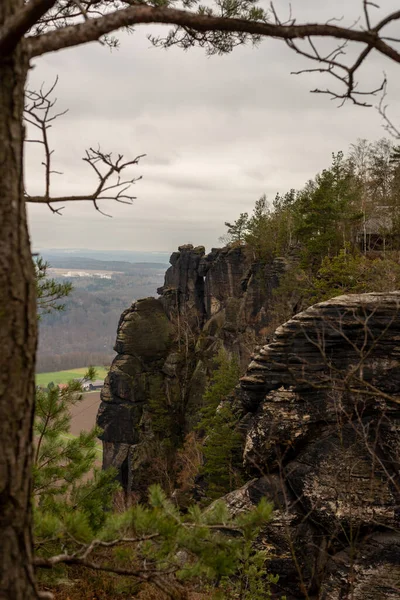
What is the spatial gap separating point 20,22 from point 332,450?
11.8 meters

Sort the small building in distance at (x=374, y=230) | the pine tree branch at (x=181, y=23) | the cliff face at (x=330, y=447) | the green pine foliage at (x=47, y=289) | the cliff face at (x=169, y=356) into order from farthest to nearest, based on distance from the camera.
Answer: the cliff face at (x=169, y=356) → the small building in distance at (x=374, y=230) → the green pine foliage at (x=47, y=289) → the cliff face at (x=330, y=447) → the pine tree branch at (x=181, y=23)

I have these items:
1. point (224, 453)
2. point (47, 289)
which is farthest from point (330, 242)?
point (47, 289)

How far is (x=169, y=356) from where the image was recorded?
1544 inches

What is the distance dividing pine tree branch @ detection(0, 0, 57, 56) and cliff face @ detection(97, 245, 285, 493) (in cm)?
3156

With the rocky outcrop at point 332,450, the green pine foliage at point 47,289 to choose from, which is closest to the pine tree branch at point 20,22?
the green pine foliage at point 47,289

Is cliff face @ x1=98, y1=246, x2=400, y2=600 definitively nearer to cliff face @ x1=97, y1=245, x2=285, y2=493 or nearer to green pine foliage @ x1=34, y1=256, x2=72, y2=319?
green pine foliage @ x1=34, y1=256, x2=72, y2=319

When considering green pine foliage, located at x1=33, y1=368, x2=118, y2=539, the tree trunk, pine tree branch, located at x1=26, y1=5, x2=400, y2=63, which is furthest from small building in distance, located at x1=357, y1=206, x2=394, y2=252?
the tree trunk

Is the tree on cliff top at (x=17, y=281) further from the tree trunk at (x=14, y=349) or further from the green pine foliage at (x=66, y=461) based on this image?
the green pine foliage at (x=66, y=461)

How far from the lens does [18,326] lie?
8.23ft

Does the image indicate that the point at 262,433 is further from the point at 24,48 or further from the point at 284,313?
the point at 284,313

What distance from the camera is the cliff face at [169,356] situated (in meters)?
35.2

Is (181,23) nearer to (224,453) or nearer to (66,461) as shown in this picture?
(66,461)

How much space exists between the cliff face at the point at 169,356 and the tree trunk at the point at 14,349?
31417 millimetres

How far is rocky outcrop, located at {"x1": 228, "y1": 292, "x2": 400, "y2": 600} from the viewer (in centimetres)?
1030
